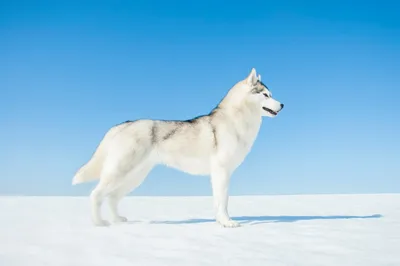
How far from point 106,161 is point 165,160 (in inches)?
41.5

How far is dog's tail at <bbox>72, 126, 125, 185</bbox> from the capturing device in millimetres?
7520

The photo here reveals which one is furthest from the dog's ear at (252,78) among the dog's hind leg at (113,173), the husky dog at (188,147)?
the dog's hind leg at (113,173)

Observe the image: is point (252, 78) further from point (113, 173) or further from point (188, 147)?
point (113, 173)

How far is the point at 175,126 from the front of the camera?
7668 mm

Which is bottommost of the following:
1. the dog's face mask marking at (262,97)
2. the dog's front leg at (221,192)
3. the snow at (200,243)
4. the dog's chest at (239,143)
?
the snow at (200,243)

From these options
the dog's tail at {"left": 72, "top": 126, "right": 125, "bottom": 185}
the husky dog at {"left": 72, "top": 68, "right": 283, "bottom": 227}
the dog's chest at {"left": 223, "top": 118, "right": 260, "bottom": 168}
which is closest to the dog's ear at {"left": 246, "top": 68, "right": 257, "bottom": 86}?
the husky dog at {"left": 72, "top": 68, "right": 283, "bottom": 227}

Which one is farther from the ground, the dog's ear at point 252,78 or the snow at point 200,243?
the dog's ear at point 252,78

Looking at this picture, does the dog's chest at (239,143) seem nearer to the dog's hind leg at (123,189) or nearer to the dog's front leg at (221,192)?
the dog's front leg at (221,192)

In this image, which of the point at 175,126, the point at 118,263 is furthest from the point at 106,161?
the point at 118,263

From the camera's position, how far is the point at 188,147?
7527 mm

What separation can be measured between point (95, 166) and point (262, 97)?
3.38 meters

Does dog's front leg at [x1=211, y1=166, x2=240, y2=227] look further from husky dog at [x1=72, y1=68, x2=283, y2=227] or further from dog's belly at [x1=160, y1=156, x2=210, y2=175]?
dog's belly at [x1=160, y1=156, x2=210, y2=175]

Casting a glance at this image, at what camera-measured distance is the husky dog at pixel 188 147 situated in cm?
717

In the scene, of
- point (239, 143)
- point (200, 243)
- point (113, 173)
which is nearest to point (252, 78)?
point (239, 143)
